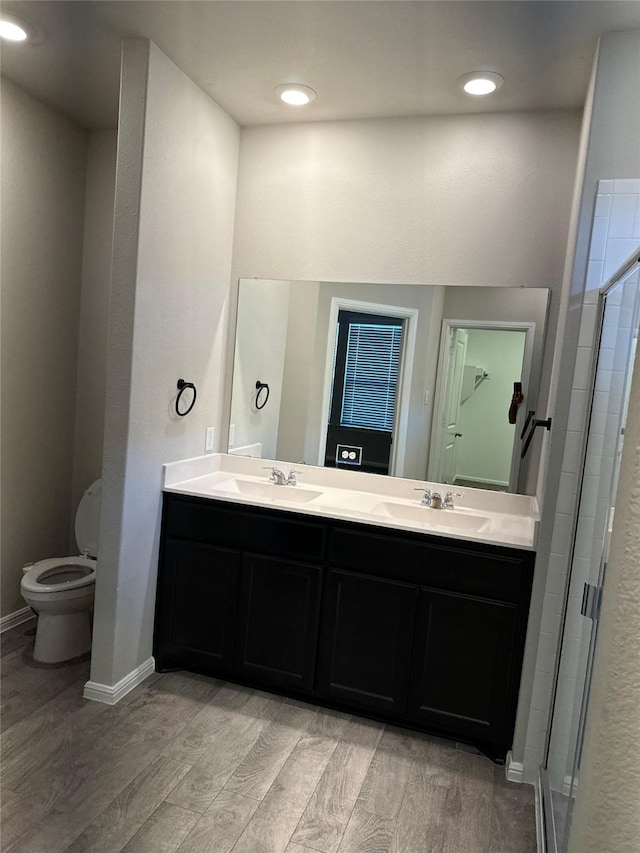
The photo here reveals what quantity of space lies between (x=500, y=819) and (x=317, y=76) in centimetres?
283

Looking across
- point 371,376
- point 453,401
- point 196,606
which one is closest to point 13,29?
point 371,376

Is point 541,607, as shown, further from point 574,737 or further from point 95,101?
point 95,101

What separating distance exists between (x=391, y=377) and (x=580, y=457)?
1.05 metres

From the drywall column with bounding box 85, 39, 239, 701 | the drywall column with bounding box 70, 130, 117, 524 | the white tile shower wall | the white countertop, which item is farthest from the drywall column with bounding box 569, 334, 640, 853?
the drywall column with bounding box 70, 130, 117, 524

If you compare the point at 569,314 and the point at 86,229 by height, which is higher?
the point at 86,229

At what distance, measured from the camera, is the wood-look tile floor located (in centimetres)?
180

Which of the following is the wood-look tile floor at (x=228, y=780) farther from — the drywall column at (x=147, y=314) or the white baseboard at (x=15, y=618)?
the white baseboard at (x=15, y=618)

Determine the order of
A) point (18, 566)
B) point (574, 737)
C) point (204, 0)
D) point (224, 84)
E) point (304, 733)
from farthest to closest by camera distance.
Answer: point (18, 566) → point (224, 84) → point (304, 733) → point (204, 0) → point (574, 737)

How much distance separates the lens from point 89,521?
9.89 feet

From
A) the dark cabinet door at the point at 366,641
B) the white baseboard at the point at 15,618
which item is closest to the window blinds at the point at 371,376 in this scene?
the dark cabinet door at the point at 366,641

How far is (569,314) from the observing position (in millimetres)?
2043

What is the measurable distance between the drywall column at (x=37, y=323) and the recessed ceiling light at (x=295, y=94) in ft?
4.05

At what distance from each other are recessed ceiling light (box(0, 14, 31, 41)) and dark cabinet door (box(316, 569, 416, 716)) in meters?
2.39

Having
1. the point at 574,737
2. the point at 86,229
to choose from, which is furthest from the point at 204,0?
the point at 574,737
